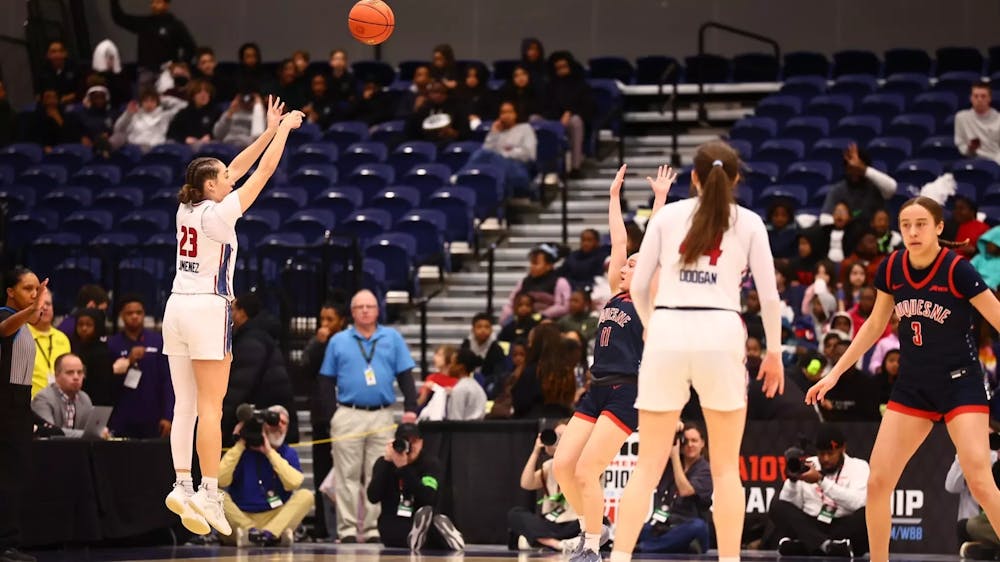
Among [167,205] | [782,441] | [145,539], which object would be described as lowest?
[145,539]

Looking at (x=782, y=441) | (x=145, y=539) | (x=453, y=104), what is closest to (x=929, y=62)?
(x=453, y=104)

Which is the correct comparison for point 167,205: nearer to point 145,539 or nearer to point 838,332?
point 145,539

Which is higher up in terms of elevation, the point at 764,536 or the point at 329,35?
the point at 329,35

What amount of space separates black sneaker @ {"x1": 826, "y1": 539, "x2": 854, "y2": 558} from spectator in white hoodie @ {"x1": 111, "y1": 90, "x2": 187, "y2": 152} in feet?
41.1

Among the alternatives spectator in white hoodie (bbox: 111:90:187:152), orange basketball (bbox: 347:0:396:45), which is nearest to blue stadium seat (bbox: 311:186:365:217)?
spectator in white hoodie (bbox: 111:90:187:152)

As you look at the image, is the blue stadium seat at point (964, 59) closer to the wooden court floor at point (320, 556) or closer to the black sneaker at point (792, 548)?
the wooden court floor at point (320, 556)

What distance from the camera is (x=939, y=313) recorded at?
7.94m

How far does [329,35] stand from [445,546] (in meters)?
14.2

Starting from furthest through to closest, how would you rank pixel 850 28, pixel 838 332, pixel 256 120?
pixel 850 28 < pixel 256 120 < pixel 838 332

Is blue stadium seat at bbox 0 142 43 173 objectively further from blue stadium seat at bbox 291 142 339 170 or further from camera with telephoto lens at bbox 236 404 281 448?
camera with telephoto lens at bbox 236 404 281 448

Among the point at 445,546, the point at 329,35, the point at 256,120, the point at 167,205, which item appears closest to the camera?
the point at 445,546

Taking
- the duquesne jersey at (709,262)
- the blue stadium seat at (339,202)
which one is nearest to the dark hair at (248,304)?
the blue stadium seat at (339,202)

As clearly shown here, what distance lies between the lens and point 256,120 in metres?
20.3

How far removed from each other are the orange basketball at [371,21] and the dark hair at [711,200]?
4.66 metres
